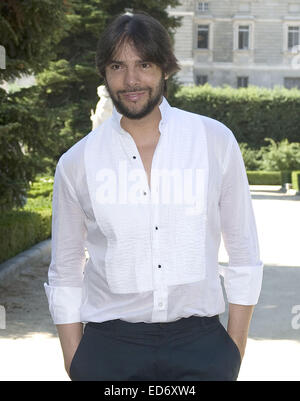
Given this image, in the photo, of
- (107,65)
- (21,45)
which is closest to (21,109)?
(21,45)

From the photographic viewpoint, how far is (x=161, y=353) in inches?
85.1

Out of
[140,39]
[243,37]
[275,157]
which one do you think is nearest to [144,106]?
[140,39]

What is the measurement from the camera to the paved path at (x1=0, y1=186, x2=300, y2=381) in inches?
201

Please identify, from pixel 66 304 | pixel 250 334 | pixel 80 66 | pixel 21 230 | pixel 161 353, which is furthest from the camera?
pixel 80 66

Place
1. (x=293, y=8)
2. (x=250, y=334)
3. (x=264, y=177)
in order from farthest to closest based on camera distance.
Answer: (x=293, y=8), (x=264, y=177), (x=250, y=334)

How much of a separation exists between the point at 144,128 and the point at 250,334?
13.1 feet

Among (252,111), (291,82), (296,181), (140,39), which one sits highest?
(140,39)

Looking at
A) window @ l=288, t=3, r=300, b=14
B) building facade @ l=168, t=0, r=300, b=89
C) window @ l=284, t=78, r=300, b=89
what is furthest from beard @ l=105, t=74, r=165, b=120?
window @ l=288, t=3, r=300, b=14

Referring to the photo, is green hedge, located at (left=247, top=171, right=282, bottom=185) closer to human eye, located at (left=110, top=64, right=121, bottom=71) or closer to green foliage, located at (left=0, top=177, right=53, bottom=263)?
green foliage, located at (left=0, top=177, right=53, bottom=263)

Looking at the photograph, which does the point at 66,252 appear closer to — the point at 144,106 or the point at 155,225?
the point at 155,225

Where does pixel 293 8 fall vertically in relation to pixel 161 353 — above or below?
above

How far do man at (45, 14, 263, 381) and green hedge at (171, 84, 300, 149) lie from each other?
3555 cm

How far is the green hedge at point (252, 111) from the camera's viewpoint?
37.7 metres

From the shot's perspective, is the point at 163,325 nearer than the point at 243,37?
Yes
